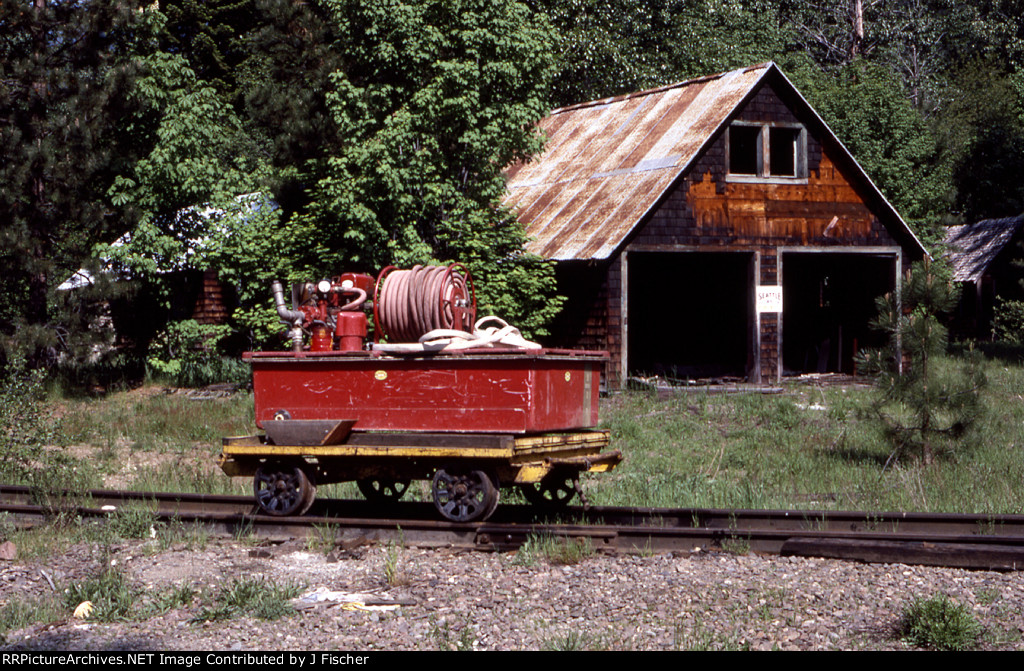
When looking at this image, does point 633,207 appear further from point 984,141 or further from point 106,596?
point 984,141

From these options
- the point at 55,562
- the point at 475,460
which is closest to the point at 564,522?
the point at 475,460

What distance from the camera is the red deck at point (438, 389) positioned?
355 inches

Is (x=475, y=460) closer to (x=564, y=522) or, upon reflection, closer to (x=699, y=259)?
(x=564, y=522)

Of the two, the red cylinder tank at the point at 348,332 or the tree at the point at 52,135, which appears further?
the tree at the point at 52,135

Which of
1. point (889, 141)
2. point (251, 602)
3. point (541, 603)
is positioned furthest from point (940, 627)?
point (889, 141)

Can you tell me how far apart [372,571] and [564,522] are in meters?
2.22

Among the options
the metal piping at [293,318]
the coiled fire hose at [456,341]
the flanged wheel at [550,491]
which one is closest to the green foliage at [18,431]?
the metal piping at [293,318]

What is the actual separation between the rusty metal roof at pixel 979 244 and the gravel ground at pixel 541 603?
38.8 m

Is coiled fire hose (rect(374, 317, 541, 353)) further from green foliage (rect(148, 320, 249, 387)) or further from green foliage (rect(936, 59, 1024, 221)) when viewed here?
green foliage (rect(936, 59, 1024, 221))

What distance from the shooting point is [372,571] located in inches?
325

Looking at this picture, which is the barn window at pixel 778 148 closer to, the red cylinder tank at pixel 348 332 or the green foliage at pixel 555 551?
the red cylinder tank at pixel 348 332

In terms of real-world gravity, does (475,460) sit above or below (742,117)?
below

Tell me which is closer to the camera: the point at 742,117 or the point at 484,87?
the point at 484,87

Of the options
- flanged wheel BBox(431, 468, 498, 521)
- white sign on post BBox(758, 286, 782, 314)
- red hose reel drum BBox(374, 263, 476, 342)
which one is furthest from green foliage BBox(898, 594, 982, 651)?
white sign on post BBox(758, 286, 782, 314)
